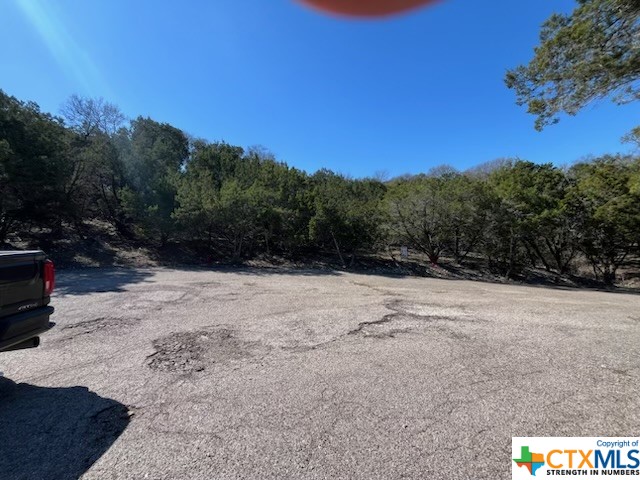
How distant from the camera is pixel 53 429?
2.31 meters

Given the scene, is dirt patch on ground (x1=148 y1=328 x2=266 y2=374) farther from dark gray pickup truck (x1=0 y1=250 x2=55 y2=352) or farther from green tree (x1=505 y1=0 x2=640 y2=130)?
green tree (x1=505 y1=0 x2=640 y2=130)

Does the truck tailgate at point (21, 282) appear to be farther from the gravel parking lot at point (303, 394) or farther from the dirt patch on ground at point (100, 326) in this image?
the dirt patch on ground at point (100, 326)

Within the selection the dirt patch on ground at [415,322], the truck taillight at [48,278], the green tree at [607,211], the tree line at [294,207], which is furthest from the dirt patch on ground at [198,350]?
the green tree at [607,211]

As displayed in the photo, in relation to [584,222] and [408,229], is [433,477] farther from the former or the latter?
[584,222]

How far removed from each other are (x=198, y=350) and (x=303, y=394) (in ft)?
5.81

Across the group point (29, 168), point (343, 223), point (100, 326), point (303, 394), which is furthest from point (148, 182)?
point (303, 394)

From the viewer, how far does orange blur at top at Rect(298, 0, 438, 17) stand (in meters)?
3.34

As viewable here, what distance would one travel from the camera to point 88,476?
1.86m

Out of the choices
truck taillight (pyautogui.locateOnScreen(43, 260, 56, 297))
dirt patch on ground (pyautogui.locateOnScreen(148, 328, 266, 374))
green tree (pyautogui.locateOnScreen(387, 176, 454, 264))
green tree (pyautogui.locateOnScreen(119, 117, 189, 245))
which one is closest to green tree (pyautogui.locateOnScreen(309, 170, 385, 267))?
green tree (pyautogui.locateOnScreen(387, 176, 454, 264))

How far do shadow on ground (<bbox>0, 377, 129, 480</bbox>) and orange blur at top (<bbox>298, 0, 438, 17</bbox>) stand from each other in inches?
181

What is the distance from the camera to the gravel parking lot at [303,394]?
2.01m

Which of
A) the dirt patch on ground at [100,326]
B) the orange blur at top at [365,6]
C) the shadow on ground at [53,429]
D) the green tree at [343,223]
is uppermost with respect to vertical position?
the orange blur at top at [365,6]

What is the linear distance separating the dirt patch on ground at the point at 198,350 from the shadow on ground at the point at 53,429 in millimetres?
763

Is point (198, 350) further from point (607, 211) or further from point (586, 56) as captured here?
point (607, 211)
